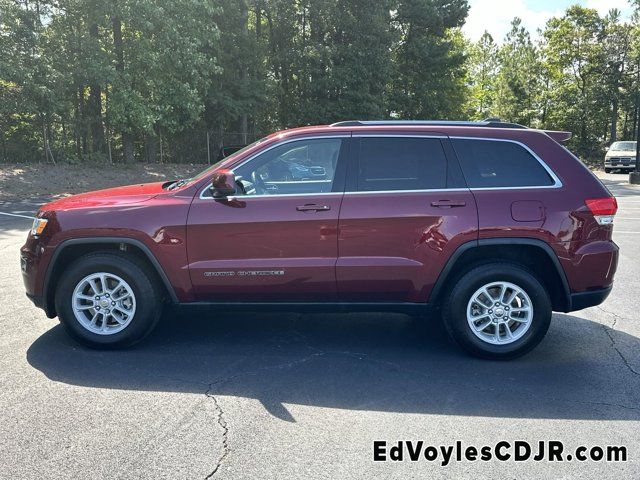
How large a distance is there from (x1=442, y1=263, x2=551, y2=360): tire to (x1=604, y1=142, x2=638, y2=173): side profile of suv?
103ft

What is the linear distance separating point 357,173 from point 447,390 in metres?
1.83

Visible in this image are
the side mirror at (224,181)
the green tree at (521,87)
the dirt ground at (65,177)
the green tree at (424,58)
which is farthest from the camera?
the green tree at (521,87)

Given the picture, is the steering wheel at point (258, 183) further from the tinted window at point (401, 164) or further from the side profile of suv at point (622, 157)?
the side profile of suv at point (622, 157)

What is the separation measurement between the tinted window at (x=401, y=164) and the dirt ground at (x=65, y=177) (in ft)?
49.6

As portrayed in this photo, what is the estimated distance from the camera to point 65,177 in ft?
68.6

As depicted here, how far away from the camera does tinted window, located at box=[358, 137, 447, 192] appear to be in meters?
4.62

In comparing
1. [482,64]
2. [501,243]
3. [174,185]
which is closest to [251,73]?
[174,185]

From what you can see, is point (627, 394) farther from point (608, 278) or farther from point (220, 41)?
point (220, 41)

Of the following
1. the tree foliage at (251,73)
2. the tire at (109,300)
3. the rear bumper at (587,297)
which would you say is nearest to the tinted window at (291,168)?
the tire at (109,300)

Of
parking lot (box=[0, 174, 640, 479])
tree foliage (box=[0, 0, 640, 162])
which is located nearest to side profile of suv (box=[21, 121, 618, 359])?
A: parking lot (box=[0, 174, 640, 479])

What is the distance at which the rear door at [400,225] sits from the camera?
450 cm

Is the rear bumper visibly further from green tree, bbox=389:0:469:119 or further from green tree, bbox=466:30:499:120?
green tree, bbox=466:30:499:120

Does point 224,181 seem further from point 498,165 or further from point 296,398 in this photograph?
point 498,165

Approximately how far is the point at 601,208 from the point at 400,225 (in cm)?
161
